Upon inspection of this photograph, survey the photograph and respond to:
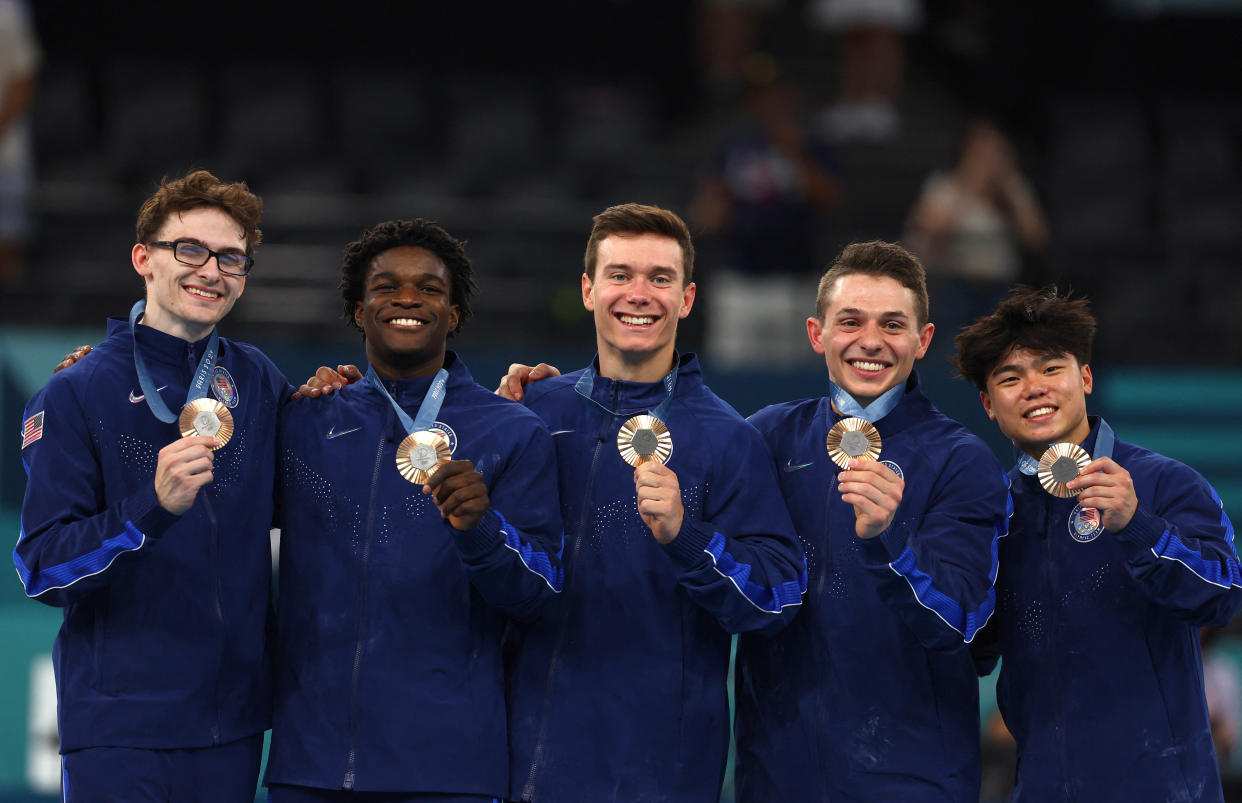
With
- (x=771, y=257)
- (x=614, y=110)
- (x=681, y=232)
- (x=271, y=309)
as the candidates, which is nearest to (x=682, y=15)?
(x=614, y=110)

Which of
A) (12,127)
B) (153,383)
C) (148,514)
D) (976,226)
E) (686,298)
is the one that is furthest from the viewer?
(976,226)

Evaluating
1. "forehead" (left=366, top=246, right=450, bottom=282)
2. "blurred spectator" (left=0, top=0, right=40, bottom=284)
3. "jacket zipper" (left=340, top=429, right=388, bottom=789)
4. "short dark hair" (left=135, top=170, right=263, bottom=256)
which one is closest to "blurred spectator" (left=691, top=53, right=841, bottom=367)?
"blurred spectator" (left=0, top=0, right=40, bottom=284)

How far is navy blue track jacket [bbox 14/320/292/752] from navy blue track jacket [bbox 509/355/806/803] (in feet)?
2.75

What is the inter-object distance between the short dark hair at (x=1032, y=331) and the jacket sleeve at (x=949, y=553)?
1.09 ft

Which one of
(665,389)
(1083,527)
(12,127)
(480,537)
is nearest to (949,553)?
(1083,527)

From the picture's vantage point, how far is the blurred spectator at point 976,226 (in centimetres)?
950

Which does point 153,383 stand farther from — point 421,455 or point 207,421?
point 421,455

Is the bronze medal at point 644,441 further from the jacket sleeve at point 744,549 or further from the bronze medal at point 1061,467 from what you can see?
the bronze medal at point 1061,467

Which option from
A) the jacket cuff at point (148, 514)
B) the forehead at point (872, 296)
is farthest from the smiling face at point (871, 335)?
the jacket cuff at point (148, 514)

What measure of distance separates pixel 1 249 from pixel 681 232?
21.3 ft

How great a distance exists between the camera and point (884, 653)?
461 centimetres

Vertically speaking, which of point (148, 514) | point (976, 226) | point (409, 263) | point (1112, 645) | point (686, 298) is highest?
point (976, 226)

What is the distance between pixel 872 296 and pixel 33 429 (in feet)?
8.15

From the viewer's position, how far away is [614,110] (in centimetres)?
1277
